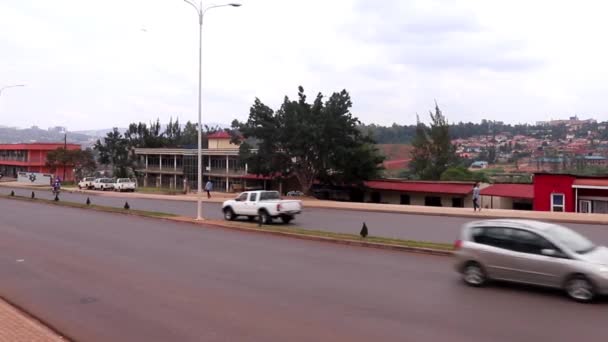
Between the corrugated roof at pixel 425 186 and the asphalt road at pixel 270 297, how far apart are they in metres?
32.0

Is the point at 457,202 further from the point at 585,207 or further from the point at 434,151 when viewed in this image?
the point at 434,151

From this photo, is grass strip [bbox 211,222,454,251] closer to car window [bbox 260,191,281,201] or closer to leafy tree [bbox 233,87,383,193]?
car window [bbox 260,191,281,201]

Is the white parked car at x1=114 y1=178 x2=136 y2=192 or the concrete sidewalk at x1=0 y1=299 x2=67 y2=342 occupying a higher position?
the white parked car at x1=114 y1=178 x2=136 y2=192

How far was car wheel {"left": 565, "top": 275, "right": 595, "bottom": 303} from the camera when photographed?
10.4 meters

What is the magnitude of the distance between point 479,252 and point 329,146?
140ft

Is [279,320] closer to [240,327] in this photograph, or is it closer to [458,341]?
[240,327]

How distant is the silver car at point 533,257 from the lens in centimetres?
1048

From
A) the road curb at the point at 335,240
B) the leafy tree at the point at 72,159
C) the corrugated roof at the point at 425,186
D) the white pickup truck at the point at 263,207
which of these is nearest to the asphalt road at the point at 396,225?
the white pickup truck at the point at 263,207

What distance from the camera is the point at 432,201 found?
51031 mm

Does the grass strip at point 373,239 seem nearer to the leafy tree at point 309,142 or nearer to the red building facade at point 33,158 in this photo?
the leafy tree at point 309,142

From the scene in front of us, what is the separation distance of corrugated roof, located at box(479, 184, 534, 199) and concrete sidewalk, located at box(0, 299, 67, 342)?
40.8 m

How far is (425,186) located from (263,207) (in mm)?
28097

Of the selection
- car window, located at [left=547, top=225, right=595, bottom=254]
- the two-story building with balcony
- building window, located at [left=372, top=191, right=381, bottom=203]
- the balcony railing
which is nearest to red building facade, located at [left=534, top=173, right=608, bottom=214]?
building window, located at [left=372, top=191, right=381, bottom=203]

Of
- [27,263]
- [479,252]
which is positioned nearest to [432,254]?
[479,252]
